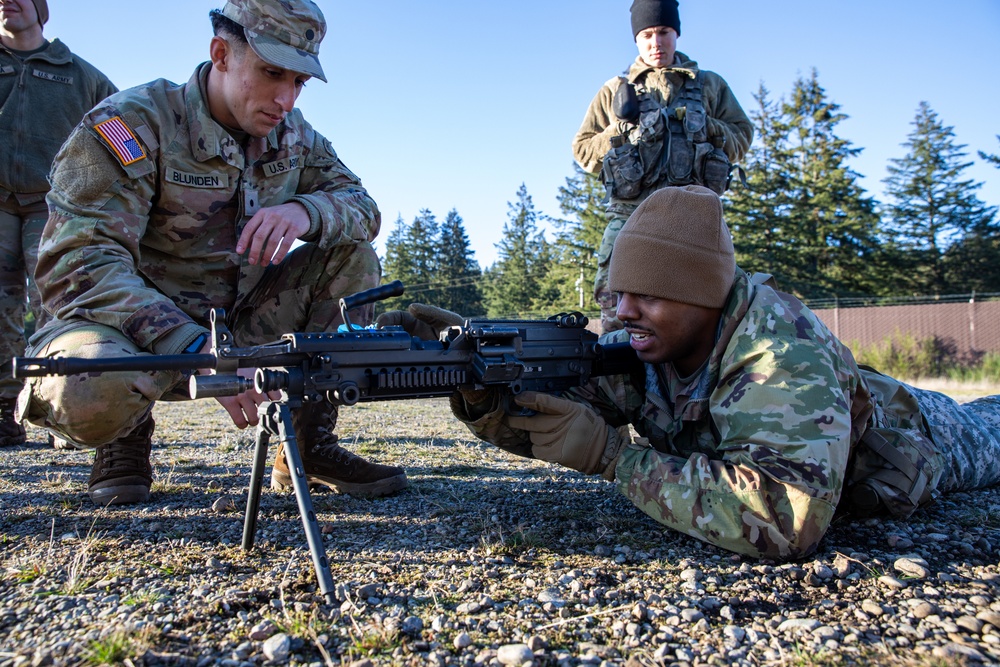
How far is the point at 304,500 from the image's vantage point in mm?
2178

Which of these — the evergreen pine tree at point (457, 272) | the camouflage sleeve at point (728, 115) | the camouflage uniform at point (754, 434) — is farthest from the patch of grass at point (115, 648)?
the evergreen pine tree at point (457, 272)

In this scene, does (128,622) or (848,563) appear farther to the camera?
(848,563)

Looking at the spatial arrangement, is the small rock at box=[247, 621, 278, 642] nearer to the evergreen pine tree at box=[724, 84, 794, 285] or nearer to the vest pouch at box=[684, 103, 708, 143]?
the vest pouch at box=[684, 103, 708, 143]

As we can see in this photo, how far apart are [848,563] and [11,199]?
5.85m

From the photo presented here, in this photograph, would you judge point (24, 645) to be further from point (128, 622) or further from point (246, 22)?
point (246, 22)

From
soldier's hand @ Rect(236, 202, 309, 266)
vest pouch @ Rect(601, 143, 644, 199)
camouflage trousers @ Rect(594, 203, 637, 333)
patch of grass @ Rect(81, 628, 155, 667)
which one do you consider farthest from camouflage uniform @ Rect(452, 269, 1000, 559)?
vest pouch @ Rect(601, 143, 644, 199)

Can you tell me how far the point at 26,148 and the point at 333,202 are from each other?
3089mm

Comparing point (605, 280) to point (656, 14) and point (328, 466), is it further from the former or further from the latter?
point (328, 466)

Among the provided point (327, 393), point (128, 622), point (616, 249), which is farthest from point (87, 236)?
point (616, 249)

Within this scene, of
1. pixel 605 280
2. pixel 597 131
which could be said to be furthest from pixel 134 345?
pixel 597 131

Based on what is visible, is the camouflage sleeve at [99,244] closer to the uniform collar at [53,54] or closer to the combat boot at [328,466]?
the combat boot at [328,466]

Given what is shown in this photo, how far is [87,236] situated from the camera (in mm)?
3154

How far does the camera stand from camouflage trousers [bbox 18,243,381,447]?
2.92 meters

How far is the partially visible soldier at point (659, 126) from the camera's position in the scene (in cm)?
598
